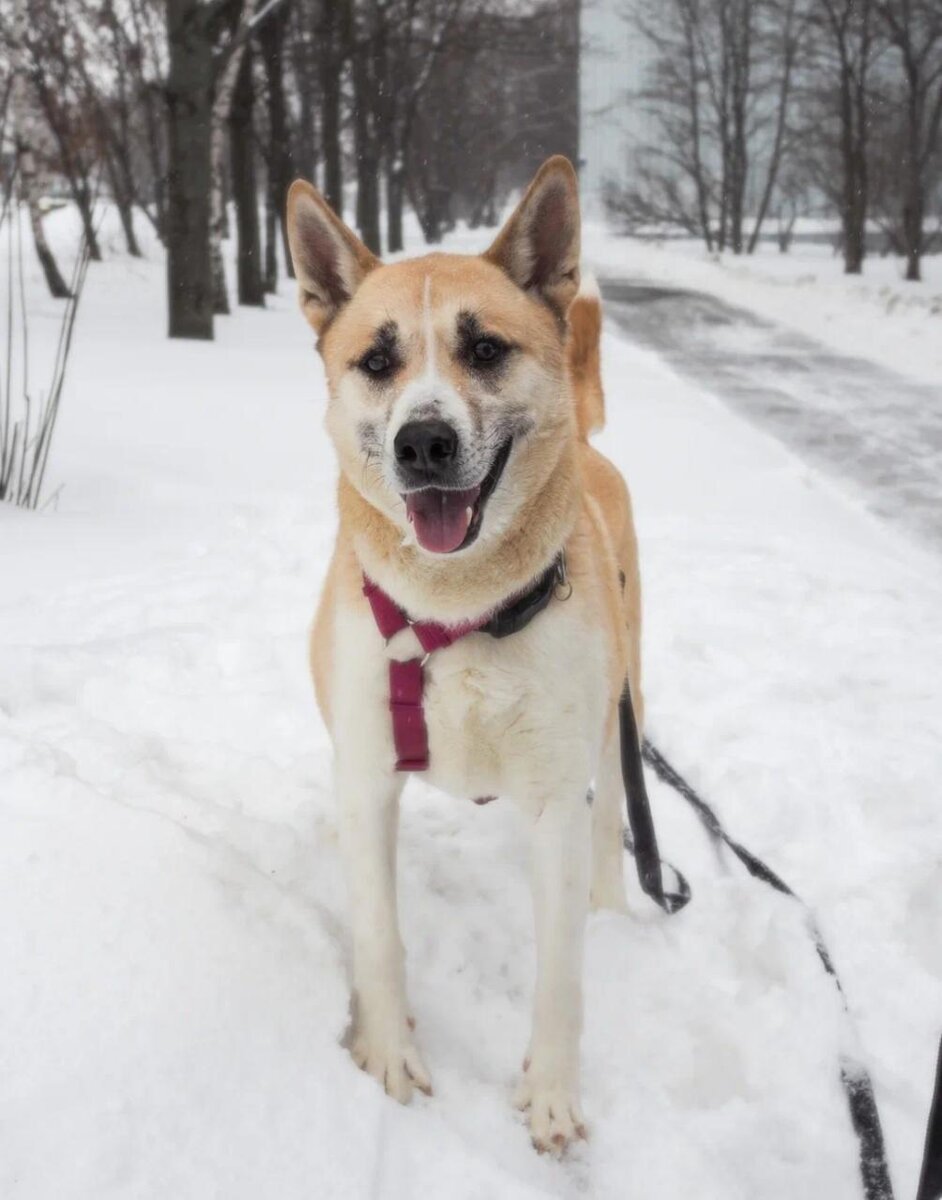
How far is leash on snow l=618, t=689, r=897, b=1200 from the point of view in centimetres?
156

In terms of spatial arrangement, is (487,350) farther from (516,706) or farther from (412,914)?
(412,914)

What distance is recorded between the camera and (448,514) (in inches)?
76.5

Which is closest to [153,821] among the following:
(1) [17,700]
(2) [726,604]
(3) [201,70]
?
(1) [17,700]

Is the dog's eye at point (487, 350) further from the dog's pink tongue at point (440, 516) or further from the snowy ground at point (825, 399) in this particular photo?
the snowy ground at point (825, 399)

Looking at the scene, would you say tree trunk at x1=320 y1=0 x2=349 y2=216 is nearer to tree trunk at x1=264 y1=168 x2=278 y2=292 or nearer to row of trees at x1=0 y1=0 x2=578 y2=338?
row of trees at x1=0 y1=0 x2=578 y2=338

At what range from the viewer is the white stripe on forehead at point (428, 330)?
6.71 ft

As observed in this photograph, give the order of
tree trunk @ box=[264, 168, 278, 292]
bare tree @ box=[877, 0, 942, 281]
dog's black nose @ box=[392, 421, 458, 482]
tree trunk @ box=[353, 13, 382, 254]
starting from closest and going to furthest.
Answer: dog's black nose @ box=[392, 421, 458, 482]
bare tree @ box=[877, 0, 942, 281]
tree trunk @ box=[264, 168, 278, 292]
tree trunk @ box=[353, 13, 382, 254]

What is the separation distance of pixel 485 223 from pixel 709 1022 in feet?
198

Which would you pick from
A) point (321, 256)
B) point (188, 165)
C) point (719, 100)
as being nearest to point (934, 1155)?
point (321, 256)

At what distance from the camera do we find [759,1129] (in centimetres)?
207

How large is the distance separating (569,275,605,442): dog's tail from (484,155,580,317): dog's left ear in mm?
437

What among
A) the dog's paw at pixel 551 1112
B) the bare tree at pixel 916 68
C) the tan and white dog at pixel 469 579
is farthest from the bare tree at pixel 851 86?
the dog's paw at pixel 551 1112

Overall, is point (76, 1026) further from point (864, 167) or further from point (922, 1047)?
point (864, 167)

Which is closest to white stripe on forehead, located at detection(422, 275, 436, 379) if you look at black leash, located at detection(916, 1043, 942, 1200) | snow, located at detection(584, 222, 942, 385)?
black leash, located at detection(916, 1043, 942, 1200)
